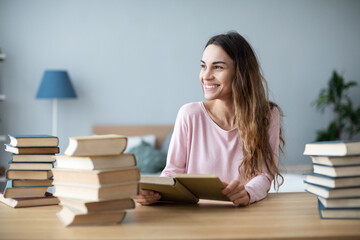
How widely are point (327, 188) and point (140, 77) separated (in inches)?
152

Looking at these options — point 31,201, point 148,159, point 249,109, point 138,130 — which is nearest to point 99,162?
point 31,201

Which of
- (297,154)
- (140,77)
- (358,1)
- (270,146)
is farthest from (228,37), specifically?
(358,1)

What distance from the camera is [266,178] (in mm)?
1712

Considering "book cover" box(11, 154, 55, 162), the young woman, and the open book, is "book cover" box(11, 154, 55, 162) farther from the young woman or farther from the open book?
the young woman

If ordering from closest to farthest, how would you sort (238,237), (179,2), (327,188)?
(238,237), (327,188), (179,2)

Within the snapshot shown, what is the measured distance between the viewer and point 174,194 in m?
1.41

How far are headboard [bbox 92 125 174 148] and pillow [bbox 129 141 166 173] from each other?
53 centimetres

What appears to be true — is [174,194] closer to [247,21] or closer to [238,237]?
[238,237]

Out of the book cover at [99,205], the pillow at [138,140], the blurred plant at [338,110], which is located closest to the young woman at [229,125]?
the book cover at [99,205]

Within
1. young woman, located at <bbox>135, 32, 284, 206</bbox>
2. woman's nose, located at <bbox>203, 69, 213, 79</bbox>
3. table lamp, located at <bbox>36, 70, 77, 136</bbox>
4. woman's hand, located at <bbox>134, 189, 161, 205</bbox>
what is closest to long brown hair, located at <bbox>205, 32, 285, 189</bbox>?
young woman, located at <bbox>135, 32, 284, 206</bbox>

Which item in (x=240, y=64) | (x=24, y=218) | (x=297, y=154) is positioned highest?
(x=240, y=64)

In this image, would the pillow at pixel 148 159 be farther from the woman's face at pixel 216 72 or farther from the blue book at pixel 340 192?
the blue book at pixel 340 192

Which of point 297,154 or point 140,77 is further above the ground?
point 140,77

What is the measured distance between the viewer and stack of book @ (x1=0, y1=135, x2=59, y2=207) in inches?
55.4
